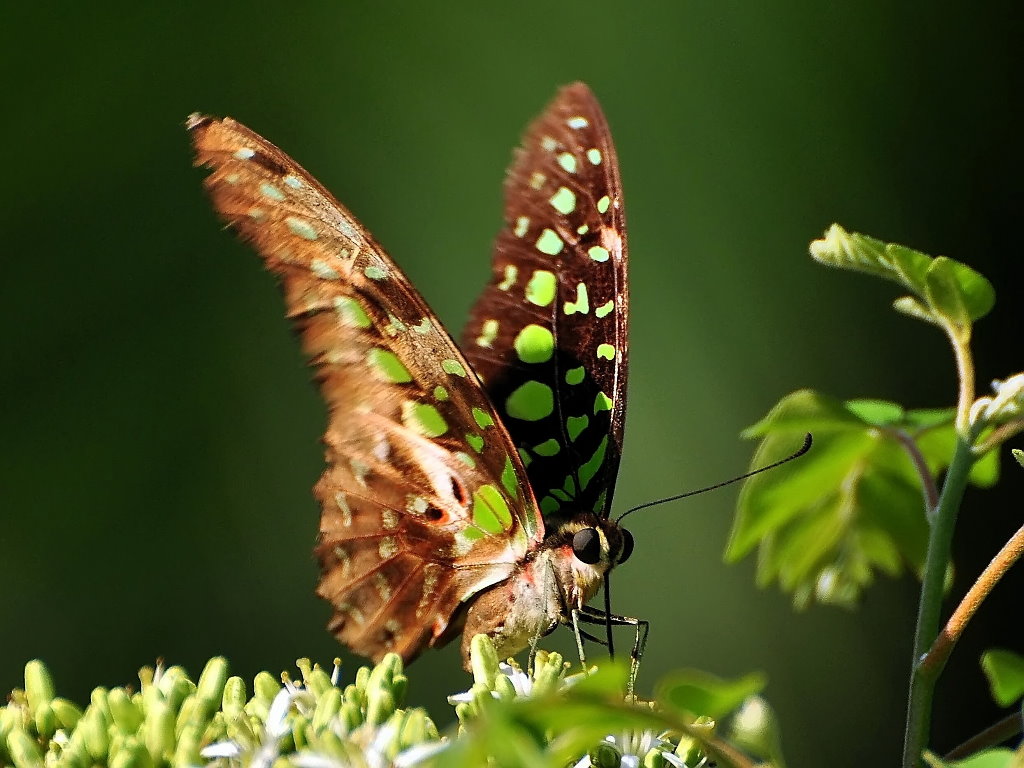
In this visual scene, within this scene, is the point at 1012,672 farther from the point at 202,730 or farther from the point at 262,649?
the point at 262,649

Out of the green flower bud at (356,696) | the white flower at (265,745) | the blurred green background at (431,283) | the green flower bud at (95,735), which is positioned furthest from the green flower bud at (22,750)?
the blurred green background at (431,283)

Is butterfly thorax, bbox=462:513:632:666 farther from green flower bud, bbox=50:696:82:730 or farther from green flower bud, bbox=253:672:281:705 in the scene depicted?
green flower bud, bbox=50:696:82:730

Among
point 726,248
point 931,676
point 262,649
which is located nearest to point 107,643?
point 262,649

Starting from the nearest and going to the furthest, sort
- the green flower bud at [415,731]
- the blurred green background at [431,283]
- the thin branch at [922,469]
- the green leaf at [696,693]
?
1. the green leaf at [696,693]
2. the green flower bud at [415,731]
3. the thin branch at [922,469]
4. the blurred green background at [431,283]

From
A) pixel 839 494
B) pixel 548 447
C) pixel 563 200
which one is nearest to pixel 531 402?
pixel 548 447

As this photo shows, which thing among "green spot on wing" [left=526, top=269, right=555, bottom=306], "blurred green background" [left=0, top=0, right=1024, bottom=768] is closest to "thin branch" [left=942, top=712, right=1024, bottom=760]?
"green spot on wing" [left=526, top=269, right=555, bottom=306]

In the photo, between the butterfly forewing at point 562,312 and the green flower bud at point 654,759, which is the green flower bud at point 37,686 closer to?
the green flower bud at point 654,759
